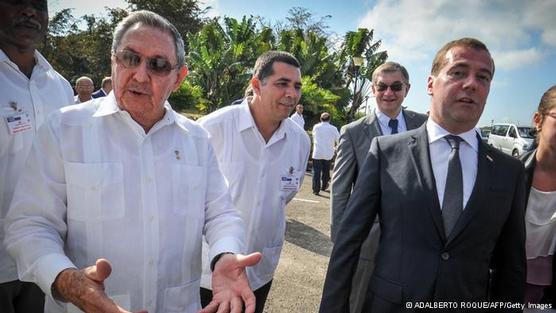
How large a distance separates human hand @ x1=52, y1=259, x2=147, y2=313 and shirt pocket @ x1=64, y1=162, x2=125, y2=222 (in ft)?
0.91

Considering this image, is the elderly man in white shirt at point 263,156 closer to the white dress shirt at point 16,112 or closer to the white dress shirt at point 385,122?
the white dress shirt at point 385,122

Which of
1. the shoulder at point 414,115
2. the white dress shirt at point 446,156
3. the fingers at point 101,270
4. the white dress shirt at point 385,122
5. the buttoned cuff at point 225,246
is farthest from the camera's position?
the shoulder at point 414,115

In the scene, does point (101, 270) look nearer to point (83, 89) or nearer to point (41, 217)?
point (41, 217)

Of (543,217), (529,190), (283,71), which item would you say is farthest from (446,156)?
(283,71)

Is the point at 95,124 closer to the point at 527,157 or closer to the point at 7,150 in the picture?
the point at 7,150

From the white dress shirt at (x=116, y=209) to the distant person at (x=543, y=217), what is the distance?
1.75 metres

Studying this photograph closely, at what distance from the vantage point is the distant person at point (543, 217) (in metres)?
2.12

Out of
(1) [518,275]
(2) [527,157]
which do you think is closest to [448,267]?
(1) [518,275]

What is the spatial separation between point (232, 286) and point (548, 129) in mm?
1991

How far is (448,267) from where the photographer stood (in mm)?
1708

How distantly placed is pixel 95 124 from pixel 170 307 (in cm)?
90

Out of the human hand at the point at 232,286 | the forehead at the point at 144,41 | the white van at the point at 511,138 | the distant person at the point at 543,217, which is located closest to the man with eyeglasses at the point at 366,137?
the distant person at the point at 543,217

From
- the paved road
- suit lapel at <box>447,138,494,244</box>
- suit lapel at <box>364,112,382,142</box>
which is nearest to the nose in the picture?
suit lapel at <box>447,138,494,244</box>

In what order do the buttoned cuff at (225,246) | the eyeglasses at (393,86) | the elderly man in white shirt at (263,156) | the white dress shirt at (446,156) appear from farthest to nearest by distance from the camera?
the eyeglasses at (393,86) < the elderly man in white shirt at (263,156) < the white dress shirt at (446,156) < the buttoned cuff at (225,246)
